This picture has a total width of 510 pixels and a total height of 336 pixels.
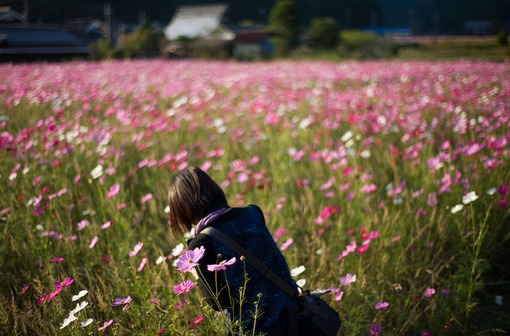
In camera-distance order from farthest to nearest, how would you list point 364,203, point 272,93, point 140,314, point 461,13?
point 461,13
point 272,93
point 364,203
point 140,314

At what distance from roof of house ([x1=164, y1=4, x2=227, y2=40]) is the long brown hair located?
3883cm

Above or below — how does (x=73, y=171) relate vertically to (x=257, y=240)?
below

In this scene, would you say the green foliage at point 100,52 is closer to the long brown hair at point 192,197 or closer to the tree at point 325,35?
the tree at point 325,35

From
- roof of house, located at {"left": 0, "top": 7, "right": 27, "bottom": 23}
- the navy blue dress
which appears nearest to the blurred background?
roof of house, located at {"left": 0, "top": 7, "right": 27, "bottom": 23}

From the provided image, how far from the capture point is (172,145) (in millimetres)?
3857

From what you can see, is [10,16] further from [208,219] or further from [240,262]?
[240,262]

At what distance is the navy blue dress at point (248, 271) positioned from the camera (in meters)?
1.46

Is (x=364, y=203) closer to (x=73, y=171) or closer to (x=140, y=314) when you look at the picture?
(x=140, y=314)

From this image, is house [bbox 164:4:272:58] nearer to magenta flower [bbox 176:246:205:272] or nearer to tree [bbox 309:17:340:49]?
tree [bbox 309:17:340:49]

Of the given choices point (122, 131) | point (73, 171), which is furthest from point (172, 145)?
point (73, 171)

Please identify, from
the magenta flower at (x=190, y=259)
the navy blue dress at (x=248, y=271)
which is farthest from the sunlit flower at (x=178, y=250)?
the magenta flower at (x=190, y=259)

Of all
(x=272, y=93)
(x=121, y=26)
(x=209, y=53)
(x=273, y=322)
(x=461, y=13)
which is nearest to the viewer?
(x=273, y=322)

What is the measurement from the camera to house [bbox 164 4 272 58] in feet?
106

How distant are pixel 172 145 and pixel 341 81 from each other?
5321 millimetres
